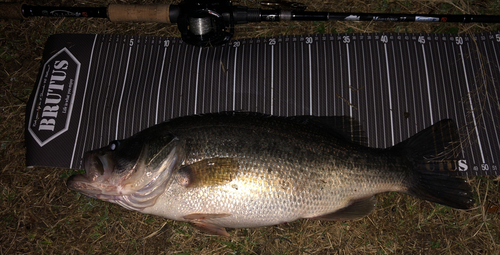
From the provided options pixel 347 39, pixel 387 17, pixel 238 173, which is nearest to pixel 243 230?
pixel 238 173

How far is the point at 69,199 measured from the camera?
10.7ft

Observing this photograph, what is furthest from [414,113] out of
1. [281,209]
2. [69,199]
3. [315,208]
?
[69,199]

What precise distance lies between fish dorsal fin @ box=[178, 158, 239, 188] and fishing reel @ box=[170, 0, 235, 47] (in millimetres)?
1429

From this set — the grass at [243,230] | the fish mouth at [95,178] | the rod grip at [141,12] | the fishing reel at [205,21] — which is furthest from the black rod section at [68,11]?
the fish mouth at [95,178]

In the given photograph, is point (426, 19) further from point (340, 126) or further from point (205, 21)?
point (205, 21)

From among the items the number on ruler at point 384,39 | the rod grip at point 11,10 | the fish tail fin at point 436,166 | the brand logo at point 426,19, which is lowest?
the fish tail fin at point 436,166

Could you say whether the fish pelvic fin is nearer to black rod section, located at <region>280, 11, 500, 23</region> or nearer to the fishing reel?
the fishing reel

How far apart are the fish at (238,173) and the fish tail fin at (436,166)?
→ 0.10 metres

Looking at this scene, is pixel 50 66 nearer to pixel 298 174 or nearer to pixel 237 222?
pixel 237 222

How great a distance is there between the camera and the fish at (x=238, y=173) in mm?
2387

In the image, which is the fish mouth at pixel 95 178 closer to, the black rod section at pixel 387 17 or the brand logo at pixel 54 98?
the brand logo at pixel 54 98

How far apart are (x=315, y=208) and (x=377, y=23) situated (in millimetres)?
2344

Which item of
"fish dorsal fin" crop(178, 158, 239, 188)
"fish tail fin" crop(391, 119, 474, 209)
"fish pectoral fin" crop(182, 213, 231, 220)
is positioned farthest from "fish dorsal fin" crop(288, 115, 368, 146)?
"fish pectoral fin" crop(182, 213, 231, 220)

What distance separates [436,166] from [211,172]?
6.89 ft
